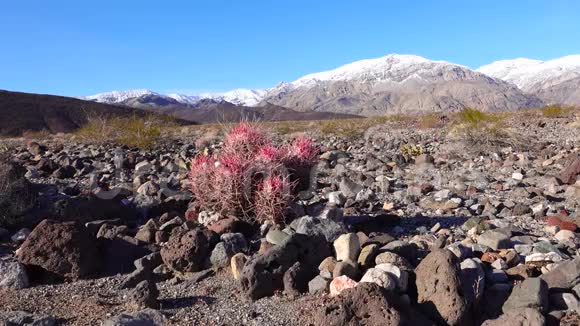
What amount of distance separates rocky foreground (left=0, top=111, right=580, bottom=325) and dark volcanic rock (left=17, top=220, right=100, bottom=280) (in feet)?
0.04

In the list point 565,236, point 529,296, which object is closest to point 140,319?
point 529,296

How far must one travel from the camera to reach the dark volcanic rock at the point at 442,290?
3.64 meters

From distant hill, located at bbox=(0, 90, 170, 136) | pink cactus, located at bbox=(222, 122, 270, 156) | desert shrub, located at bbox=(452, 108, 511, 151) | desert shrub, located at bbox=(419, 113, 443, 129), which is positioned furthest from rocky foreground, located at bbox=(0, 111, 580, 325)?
distant hill, located at bbox=(0, 90, 170, 136)

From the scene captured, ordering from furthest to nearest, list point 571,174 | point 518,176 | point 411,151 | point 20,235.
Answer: point 411,151
point 518,176
point 571,174
point 20,235

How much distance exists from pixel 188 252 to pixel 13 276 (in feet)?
5.22

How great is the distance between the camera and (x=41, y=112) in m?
96.9

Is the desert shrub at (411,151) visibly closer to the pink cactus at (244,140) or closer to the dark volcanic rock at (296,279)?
the pink cactus at (244,140)

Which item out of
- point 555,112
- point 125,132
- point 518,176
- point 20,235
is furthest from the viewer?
point 555,112

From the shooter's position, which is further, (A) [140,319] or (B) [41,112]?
(B) [41,112]

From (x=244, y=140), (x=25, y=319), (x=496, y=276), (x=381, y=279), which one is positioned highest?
(x=244, y=140)

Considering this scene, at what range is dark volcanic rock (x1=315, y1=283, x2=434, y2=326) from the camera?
3459 mm

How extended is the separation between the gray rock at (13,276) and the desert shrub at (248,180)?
210 centimetres

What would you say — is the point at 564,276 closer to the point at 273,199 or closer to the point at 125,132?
Answer: the point at 273,199

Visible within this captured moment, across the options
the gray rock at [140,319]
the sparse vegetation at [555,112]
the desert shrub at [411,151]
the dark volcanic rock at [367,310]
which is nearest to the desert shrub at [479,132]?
the desert shrub at [411,151]
